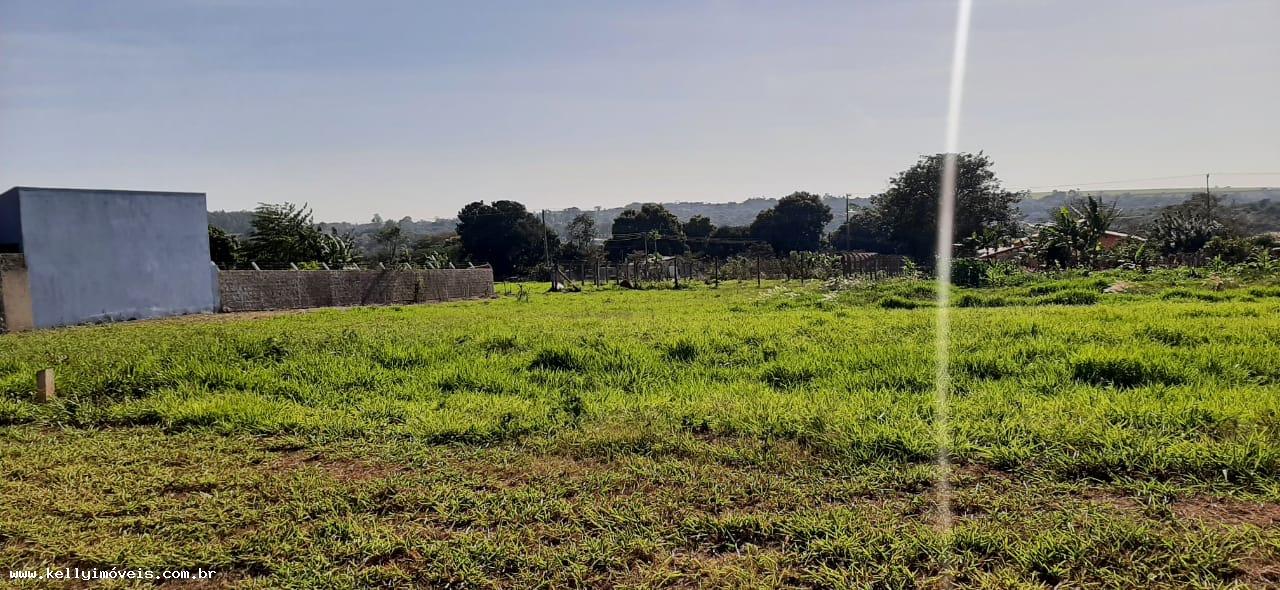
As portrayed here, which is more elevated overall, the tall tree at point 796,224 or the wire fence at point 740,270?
the tall tree at point 796,224

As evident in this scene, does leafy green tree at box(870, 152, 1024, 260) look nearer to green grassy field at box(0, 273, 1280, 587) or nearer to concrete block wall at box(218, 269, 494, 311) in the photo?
concrete block wall at box(218, 269, 494, 311)

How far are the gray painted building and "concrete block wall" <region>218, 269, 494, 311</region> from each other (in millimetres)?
822

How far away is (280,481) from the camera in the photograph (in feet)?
13.3

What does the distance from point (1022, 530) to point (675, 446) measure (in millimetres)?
1970

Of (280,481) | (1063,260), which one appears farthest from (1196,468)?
(1063,260)

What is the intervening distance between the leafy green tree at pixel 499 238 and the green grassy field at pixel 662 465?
49.8 meters

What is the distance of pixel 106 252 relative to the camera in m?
16.5

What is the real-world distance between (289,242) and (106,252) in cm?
1358

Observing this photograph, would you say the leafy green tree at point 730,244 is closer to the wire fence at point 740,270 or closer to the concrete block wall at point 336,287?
the wire fence at point 740,270

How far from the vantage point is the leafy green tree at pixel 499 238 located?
57.2 m

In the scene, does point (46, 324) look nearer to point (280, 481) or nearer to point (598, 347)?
point (598, 347)

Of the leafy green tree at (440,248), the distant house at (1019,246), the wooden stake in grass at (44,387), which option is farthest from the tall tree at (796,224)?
the wooden stake in grass at (44,387)

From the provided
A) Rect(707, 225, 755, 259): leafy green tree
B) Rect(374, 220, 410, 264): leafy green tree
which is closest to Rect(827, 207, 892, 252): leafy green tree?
Rect(707, 225, 755, 259): leafy green tree

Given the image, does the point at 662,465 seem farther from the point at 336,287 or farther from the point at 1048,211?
the point at 1048,211
